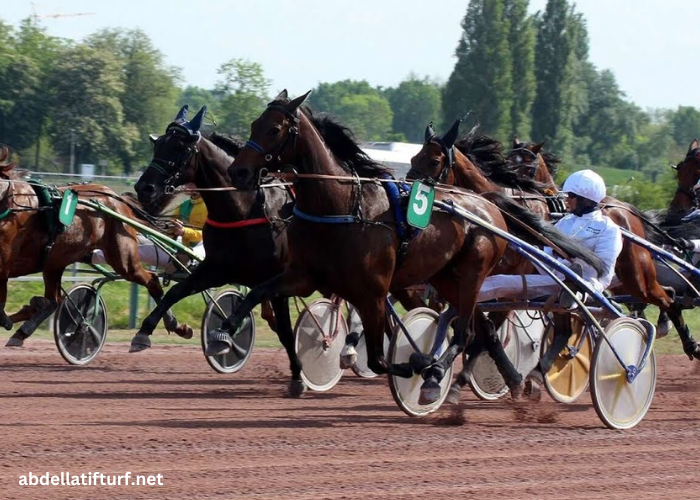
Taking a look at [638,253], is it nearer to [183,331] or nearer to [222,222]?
[222,222]

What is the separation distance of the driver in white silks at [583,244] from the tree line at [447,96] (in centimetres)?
135

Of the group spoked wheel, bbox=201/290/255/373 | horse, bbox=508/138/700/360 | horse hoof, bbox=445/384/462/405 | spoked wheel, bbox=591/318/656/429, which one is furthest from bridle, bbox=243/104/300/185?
spoked wheel, bbox=201/290/255/373

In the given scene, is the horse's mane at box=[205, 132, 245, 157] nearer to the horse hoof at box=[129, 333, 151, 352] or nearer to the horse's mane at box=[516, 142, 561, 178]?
the horse hoof at box=[129, 333, 151, 352]

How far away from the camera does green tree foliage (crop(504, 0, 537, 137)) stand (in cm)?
5297

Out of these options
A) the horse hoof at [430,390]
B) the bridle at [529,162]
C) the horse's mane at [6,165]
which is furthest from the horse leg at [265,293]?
the bridle at [529,162]

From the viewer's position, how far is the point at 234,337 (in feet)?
32.1

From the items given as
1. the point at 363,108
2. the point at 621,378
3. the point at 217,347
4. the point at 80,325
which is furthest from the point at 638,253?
the point at 363,108

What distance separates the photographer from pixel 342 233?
6875 mm

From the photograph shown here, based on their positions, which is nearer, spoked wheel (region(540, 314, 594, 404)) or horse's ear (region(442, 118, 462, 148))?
spoked wheel (region(540, 314, 594, 404))

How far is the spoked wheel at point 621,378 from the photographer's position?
711cm

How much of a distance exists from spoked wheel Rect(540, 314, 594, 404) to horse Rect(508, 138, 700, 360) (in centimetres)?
57

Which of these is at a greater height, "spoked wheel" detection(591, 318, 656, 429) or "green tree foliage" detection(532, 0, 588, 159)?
"green tree foliage" detection(532, 0, 588, 159)

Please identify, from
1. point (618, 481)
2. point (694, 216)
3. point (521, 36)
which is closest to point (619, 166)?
point (521, 36)

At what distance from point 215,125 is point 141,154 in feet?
103
